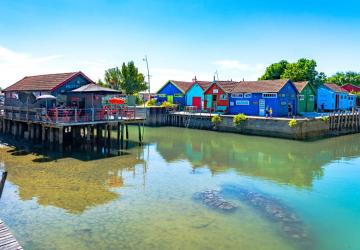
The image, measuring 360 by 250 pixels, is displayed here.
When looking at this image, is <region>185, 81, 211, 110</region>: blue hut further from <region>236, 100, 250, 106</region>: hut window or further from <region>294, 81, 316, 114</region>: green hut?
<region>294, 81, 316, 114</region>: green hut

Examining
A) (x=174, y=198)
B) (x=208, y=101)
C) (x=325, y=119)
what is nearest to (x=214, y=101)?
(x=208, y=101)

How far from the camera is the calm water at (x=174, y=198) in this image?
1130 centimetres

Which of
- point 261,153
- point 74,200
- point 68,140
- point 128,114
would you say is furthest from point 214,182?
point 68,140

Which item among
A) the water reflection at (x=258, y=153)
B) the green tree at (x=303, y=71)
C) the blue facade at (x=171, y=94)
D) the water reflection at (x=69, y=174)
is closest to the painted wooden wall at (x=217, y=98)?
the blue facade at (x=171, y=94)

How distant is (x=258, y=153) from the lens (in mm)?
27016

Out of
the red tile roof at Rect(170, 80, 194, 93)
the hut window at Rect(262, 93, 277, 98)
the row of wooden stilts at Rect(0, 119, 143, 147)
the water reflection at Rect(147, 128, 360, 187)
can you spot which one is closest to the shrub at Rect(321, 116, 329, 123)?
the water reflection at Rect(147, 128, 360, 187)

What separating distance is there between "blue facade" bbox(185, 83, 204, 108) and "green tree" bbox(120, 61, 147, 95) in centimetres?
2115

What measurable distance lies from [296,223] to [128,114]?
19368 mm

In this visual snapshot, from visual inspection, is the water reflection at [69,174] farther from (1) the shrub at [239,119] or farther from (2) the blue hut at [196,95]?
(2) the blue hut at [196,95]

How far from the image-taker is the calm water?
11.3 m

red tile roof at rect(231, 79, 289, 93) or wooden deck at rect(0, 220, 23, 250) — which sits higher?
red tile roof at rect(231, 79, 289, 93)

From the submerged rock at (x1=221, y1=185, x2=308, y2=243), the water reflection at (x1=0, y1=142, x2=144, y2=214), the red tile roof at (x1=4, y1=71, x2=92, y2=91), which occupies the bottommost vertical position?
the submerged rock at (x1=221, y1=185, x2=308, y2=243)

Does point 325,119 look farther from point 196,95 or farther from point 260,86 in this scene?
point 196,95

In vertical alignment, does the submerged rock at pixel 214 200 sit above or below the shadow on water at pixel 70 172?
below
